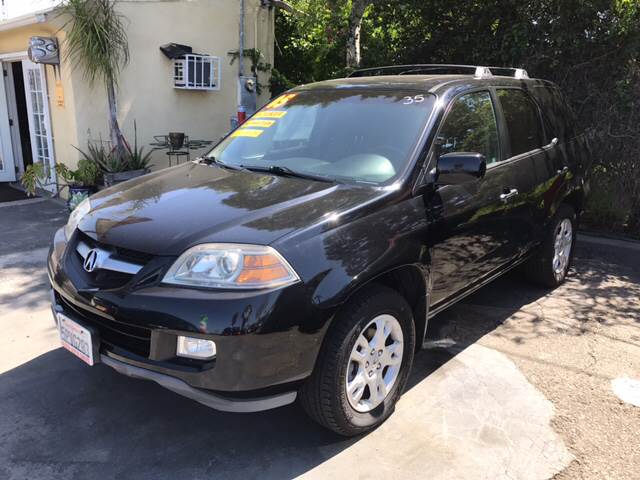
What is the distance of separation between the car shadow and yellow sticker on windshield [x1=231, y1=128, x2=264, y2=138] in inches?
71.6

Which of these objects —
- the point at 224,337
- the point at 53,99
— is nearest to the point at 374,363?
the point at 224,337

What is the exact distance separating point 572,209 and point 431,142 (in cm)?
240

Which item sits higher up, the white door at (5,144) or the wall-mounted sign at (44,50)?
the wall-mounted sign at (44,50)

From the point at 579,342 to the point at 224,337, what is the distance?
293 centimetres

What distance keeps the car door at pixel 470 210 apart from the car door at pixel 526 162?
104 millimetres

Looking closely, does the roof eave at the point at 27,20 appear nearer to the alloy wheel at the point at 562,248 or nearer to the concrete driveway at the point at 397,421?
the concrete driveway at the point at 397,421

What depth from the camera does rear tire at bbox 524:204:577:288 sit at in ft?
15.0

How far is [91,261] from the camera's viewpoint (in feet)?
8.74

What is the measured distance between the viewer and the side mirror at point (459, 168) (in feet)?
9.65

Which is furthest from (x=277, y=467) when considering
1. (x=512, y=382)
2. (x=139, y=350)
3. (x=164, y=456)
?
(x=512, y=382)

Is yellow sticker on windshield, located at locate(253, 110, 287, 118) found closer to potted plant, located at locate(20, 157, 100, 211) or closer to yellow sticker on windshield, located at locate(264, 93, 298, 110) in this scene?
yellow sticker on windshield, located at locate(264, 93, 298, 110)

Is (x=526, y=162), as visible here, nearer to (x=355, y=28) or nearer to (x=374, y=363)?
(x=374, y=363)

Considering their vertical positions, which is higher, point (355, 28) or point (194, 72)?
point (355, 28)

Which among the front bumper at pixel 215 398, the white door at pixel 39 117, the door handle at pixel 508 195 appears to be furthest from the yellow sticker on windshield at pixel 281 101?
the white door at pixel 39 117
